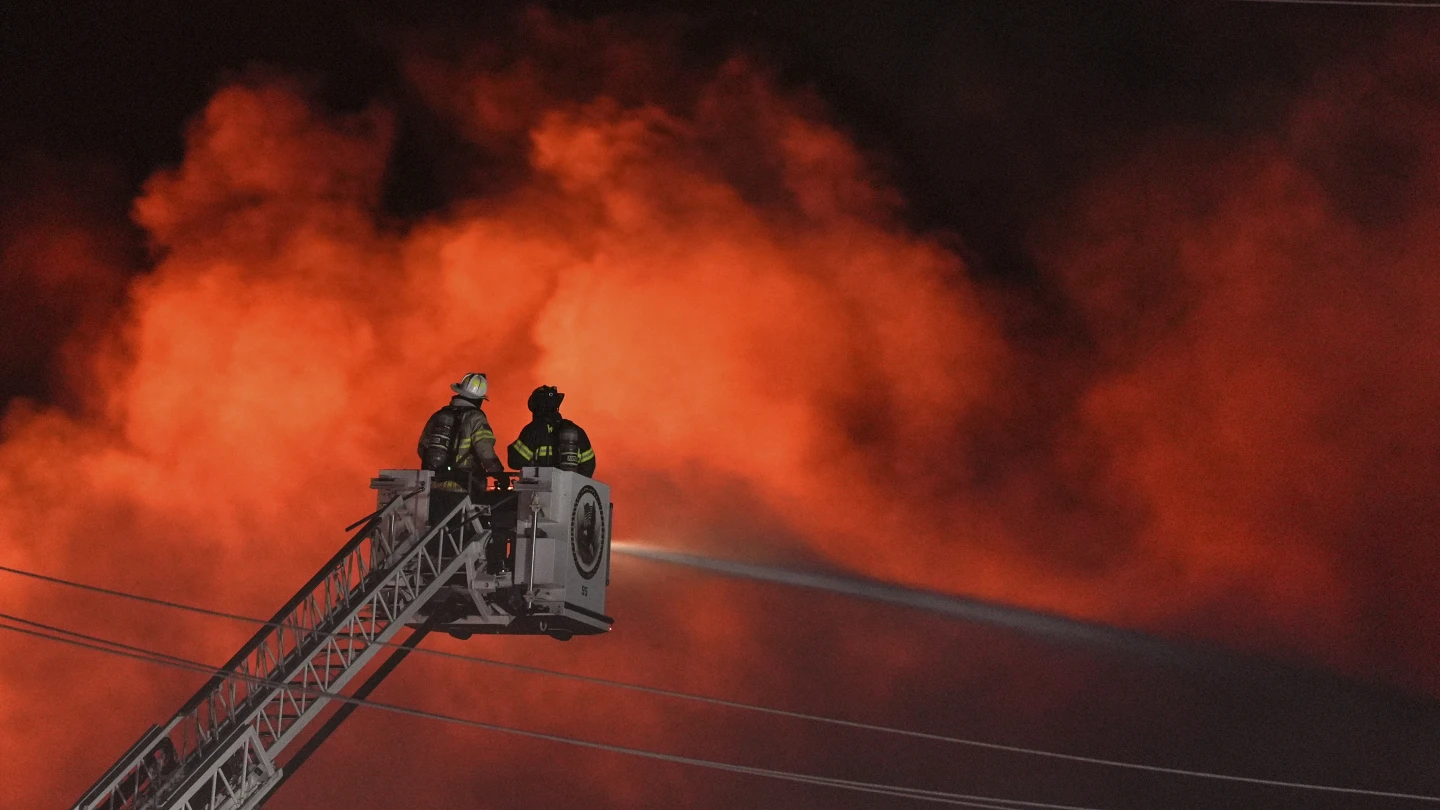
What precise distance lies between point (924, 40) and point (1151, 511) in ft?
27.5

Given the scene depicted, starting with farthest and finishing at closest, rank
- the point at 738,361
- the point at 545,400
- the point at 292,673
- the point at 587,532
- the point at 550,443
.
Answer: the point at 738,361 < the point at 545,400 < the point at 550,443 < the point at 587,532 < the point at 292,673

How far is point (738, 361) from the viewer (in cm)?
2638

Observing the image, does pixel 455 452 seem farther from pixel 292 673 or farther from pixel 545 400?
pixel 292 673

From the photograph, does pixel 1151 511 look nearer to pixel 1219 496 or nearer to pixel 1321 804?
pixel 1219 496

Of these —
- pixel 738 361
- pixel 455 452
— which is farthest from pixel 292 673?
pixel 738 361

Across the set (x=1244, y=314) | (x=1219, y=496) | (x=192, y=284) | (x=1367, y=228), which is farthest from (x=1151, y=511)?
(x=192, y=284)

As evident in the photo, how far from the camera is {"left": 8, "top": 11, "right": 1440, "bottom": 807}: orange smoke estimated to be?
25.0 meters

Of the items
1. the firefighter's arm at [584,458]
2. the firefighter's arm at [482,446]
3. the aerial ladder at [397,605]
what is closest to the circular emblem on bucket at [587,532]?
the aerial ladder at [397,605]

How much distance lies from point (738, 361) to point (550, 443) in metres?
8.82

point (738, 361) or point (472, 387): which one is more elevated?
point (738, 361)

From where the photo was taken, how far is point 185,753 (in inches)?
608

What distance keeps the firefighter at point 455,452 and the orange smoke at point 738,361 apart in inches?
322

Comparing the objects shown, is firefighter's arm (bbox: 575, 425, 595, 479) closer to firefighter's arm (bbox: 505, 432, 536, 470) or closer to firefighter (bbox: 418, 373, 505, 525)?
firefighter's arm (bbox: 505, 432, 536, 470)

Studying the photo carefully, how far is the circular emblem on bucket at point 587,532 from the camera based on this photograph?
17286 mm
